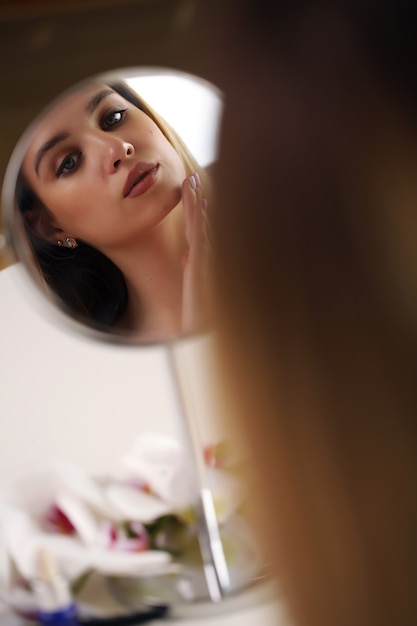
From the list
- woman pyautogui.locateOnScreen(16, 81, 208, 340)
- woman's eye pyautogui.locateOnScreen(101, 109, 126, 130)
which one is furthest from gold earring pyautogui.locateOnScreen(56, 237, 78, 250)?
woman's eye pyautogui.locateOnScreen(101, 109, 126, 130)

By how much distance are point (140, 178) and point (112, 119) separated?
0.07 meters

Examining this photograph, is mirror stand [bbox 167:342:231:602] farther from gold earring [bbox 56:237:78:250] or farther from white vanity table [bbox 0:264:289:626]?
gold earring [bbox 56:237:78:250]

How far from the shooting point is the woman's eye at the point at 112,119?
2.19 ft

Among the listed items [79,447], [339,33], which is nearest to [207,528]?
[79,447]

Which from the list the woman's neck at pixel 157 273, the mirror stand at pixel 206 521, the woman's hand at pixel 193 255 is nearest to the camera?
the woman's hand at pixel 193 255

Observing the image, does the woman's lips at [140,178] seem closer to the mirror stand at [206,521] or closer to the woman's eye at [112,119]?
the woman's eye at [112,119]

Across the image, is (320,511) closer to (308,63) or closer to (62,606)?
(308,63)

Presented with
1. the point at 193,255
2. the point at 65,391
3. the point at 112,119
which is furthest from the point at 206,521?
the point at 112,119

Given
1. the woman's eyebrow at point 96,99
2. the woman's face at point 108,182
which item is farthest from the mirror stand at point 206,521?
the woman's eyebrow at point 96,99

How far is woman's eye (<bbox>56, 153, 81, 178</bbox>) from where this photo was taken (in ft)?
2.19

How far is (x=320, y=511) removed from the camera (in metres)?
0.17

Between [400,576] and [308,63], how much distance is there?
0.21 meters

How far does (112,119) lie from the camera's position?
67 cm

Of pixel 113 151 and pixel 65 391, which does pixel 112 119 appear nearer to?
pixel 113 151
